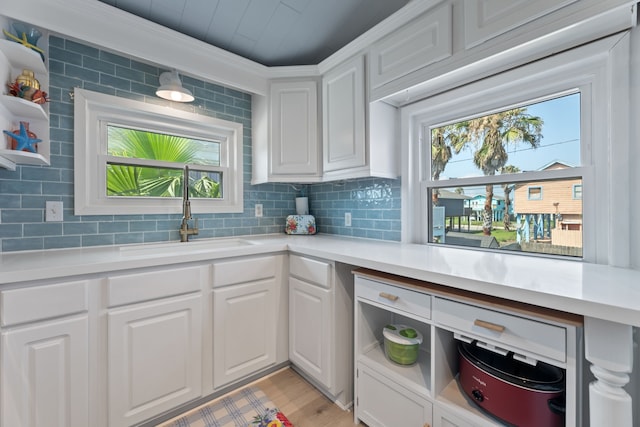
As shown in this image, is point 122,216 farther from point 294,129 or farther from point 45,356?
point 294,129

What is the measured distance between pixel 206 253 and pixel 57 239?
0.88 meters

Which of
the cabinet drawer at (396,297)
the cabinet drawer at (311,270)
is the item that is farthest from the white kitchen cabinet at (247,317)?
the cabinet drawer at (396,297)

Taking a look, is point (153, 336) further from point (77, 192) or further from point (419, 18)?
point (419, 18)

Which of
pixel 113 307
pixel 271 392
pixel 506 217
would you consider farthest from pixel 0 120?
pixel 506 217

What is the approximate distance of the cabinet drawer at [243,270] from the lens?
64.3 inches

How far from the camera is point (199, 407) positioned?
1631 millimetres

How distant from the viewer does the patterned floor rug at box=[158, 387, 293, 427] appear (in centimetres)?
150

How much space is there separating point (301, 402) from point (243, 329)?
549 mm

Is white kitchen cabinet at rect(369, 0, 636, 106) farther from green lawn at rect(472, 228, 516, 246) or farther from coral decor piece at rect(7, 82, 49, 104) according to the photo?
coral decor piece at rect(7, 82, 49, 104)

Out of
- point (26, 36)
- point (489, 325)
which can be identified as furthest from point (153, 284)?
point (489, 325)

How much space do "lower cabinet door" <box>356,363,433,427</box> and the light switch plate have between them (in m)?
1.88

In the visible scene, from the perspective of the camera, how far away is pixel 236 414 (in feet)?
5.15

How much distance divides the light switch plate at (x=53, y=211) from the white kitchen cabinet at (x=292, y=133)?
4.09 feet

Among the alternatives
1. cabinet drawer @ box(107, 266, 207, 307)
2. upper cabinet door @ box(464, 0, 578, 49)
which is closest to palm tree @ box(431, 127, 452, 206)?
upper cabinet door @ box(464, 0, 578, 49)
